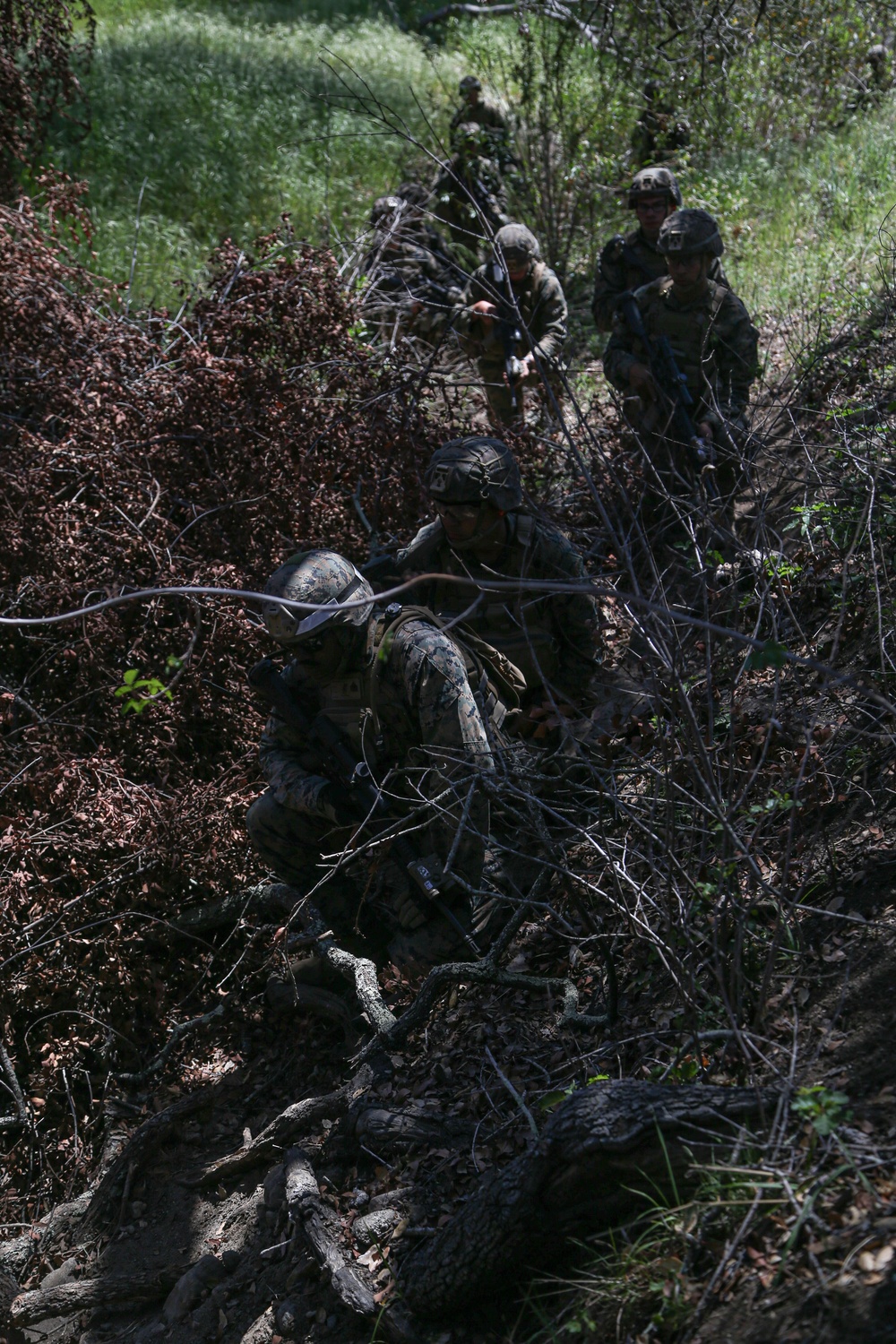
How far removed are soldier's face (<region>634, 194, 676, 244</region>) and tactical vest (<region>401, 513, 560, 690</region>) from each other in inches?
131

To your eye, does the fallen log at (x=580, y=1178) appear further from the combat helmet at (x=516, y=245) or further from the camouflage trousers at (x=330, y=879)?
the combat helmet at (x=516, y=245)

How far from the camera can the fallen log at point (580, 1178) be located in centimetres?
251

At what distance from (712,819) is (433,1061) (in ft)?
4.37

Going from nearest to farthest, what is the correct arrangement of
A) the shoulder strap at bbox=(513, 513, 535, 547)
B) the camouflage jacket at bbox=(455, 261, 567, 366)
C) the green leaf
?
the green leaf < the shoulder strap at bbox=(513, 513, 535, 547) < the camouflage jacket at bbox=(455, 261, 567, 366)

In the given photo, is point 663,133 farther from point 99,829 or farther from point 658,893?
point 658,893

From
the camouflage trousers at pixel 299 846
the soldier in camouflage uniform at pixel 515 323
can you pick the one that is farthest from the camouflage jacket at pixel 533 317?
the camouflage trousers at pixel 299 846

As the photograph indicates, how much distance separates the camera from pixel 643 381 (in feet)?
22.3

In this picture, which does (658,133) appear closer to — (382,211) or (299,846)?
(382,211)

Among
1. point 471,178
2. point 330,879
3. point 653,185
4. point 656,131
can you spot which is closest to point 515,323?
point 653,185

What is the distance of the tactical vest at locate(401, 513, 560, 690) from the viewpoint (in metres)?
→ 5.21

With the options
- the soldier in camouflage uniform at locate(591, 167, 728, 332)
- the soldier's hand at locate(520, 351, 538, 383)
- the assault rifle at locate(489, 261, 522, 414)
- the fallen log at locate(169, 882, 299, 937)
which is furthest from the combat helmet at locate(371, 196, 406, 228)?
the fallen log at locate(169, 882, 299, 937)

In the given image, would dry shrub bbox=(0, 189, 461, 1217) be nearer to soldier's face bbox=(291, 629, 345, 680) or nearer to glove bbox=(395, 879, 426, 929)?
soldier's face bbox=(291, 629, 345, 680)

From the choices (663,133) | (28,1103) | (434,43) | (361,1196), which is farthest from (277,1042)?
(434,43)

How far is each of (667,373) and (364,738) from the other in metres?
3.52
